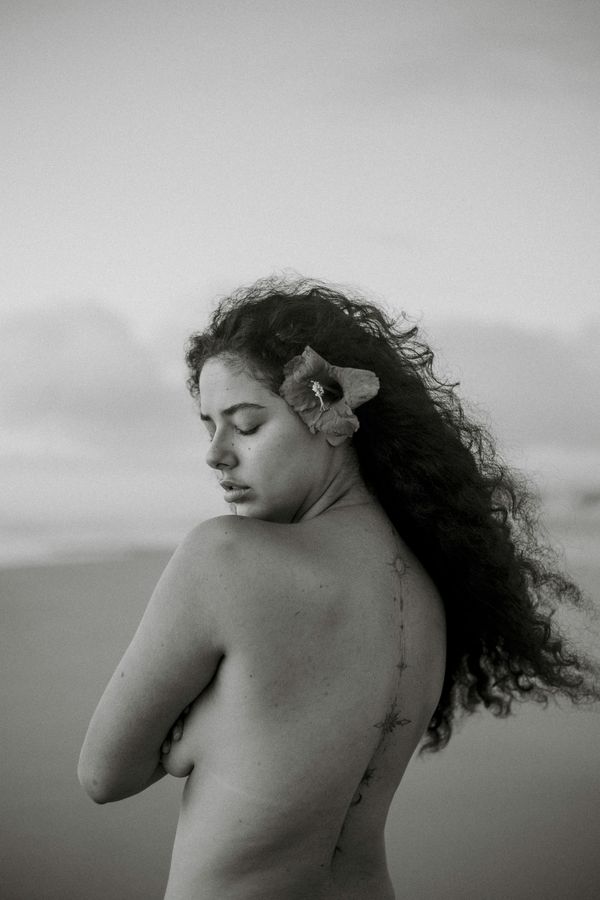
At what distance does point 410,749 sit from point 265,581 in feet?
1.23

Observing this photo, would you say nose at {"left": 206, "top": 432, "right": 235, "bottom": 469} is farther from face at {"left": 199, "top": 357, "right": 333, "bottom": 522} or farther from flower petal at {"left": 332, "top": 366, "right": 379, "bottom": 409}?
flower petal at {"left": 332, "top": 366, "right": 379, "bottom": 409}

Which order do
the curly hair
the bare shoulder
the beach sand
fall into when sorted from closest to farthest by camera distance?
the bare shoulder → the curly hair → the beach sand

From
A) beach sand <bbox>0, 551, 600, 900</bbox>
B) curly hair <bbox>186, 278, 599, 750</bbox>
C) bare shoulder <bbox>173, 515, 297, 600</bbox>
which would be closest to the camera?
bare shoulder <bbox>173, 515, 297, 600</bbox>

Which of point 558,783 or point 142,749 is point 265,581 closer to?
point 142,749

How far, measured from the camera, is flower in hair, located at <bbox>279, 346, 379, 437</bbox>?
125 centimetres

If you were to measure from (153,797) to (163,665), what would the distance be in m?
2.13

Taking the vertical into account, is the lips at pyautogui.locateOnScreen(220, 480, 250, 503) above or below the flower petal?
below

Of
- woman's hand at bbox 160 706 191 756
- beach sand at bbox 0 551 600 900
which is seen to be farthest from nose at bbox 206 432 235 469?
beach sand at bbox 0 551 600 900

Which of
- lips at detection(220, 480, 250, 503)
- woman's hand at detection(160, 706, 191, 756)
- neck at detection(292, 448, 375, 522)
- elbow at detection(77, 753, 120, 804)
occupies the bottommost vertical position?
elbow at detection(77, 753, 120, 804)

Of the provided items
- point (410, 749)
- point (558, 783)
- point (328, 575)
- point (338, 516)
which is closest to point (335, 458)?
point (338, 516)

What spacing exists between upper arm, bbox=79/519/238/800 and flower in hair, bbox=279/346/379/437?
0.23 metres

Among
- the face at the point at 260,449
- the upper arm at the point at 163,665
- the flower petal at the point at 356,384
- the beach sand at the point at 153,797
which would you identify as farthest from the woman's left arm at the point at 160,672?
the beach sand at the point at 153,797

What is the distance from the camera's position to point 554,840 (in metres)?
2.96

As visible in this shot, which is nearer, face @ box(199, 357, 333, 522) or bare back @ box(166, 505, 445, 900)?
bare back @ box(166, 505, 445, 900)
